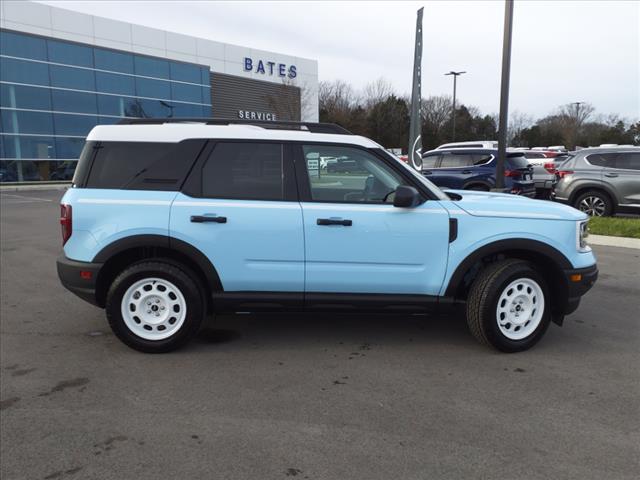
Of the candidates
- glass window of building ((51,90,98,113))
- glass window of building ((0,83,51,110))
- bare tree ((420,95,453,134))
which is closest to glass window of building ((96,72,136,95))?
glass window of building ((51,90,98,113))

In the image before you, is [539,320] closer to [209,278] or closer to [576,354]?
[576,354]

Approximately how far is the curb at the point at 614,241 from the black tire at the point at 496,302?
19.3 feet

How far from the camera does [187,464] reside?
2742 millimetres

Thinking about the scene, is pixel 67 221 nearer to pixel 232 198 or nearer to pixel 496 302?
pixel 232 198

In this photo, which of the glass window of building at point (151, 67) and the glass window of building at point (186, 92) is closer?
the glass window of building at point (151, 67)

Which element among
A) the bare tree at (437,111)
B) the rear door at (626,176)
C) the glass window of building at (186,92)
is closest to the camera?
the rear door at (626,176)

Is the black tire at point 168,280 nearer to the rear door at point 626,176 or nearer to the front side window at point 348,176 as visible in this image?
the front side window at point 348,176

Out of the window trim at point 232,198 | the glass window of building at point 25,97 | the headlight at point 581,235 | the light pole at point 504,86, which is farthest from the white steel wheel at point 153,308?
the glass window of building at point 25,97

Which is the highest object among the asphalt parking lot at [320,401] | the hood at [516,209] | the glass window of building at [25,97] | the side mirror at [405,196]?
the glass window of building at [25,97]

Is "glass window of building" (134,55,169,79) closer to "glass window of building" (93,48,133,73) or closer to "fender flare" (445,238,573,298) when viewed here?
"glass window of building" (93,48,133,73)

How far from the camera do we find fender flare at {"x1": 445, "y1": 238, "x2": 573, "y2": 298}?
416cm

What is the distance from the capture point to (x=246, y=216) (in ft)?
13.5

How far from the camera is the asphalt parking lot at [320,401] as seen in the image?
2.76 meters

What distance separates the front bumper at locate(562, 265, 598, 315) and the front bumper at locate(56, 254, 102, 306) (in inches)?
154
